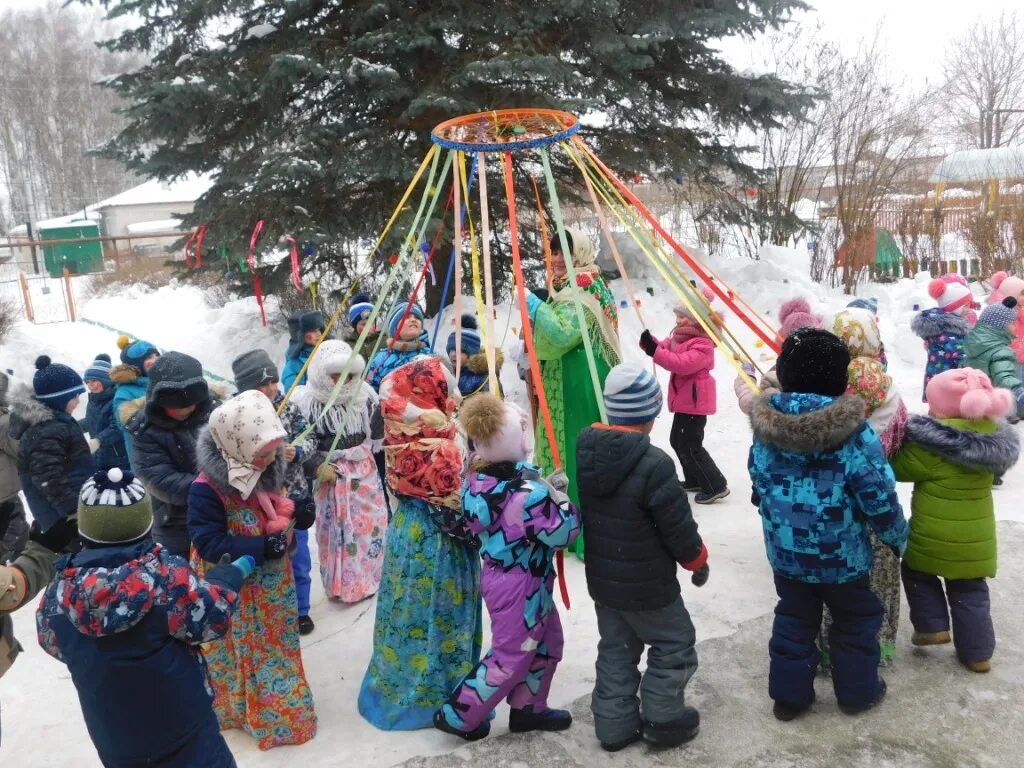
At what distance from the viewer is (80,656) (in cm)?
240

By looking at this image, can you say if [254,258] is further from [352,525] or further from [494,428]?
[494,428]

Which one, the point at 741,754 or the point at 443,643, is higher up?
the point at 443,643

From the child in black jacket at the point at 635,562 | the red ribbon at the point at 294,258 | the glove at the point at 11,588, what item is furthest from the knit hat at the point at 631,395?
the red ribbon at the point at 294,258

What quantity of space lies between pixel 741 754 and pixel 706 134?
7415mm

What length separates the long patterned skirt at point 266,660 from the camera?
10.7ft

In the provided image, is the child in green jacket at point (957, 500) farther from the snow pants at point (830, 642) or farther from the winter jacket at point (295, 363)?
the winter jacket at point (295, 363)

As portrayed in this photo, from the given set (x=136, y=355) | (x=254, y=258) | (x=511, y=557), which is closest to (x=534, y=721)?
(x=511, y=557)

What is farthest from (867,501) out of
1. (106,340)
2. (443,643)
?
(106,340)

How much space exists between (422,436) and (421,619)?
0.75m

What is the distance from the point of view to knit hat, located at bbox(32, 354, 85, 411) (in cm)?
445

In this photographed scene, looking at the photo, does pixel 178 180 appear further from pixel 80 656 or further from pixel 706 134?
pixel 80 656

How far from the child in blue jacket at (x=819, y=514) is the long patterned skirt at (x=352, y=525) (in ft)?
7.12

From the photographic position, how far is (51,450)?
445cm

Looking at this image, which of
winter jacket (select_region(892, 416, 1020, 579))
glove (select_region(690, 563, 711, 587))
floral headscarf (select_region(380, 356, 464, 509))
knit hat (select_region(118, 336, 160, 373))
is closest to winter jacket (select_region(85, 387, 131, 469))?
knit hat (select_region(118, 336, 160, 373))
